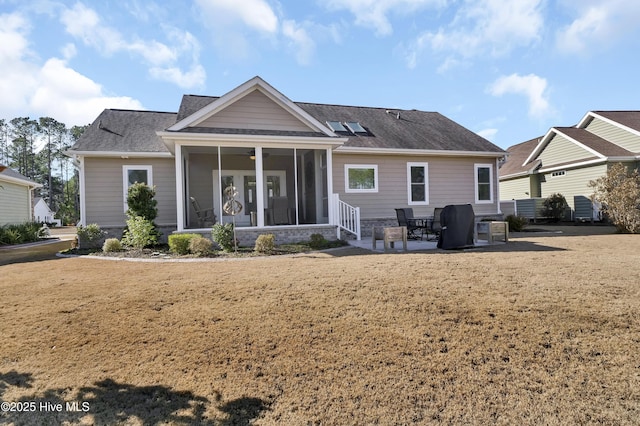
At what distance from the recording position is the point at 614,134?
18.4 meters

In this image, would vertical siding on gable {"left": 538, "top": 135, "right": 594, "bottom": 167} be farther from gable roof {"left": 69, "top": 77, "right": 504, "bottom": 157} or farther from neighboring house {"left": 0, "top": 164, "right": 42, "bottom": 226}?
neighboring house {"left": 0, "top": 164, "right": 42, "bottom": 226}

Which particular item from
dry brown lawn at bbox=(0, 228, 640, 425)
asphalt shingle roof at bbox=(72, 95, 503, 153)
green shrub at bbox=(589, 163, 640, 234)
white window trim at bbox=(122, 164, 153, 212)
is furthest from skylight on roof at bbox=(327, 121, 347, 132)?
green shrub at bbox=(589, 163, 640, 234)

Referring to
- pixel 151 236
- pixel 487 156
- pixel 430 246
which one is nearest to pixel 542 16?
pixel 487 156

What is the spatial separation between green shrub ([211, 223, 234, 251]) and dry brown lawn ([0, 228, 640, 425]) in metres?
3.25

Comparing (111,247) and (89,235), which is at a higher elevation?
(89,235)

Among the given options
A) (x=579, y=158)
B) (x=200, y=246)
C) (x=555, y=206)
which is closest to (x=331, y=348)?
(x=200, y=246)

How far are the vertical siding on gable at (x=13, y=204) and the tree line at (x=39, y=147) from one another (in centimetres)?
Answer: 3249

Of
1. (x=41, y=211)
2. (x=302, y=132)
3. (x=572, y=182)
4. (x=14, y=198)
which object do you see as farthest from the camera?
(x=41, y=211)

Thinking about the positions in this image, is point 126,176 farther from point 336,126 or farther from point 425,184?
point 425,184

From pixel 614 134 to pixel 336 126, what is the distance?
1519 cm

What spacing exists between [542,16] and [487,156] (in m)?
5.36

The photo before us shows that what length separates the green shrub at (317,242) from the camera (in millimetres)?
9648

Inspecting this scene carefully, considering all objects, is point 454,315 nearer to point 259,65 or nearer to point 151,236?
point 151,236

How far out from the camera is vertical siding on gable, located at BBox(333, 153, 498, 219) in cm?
1300
